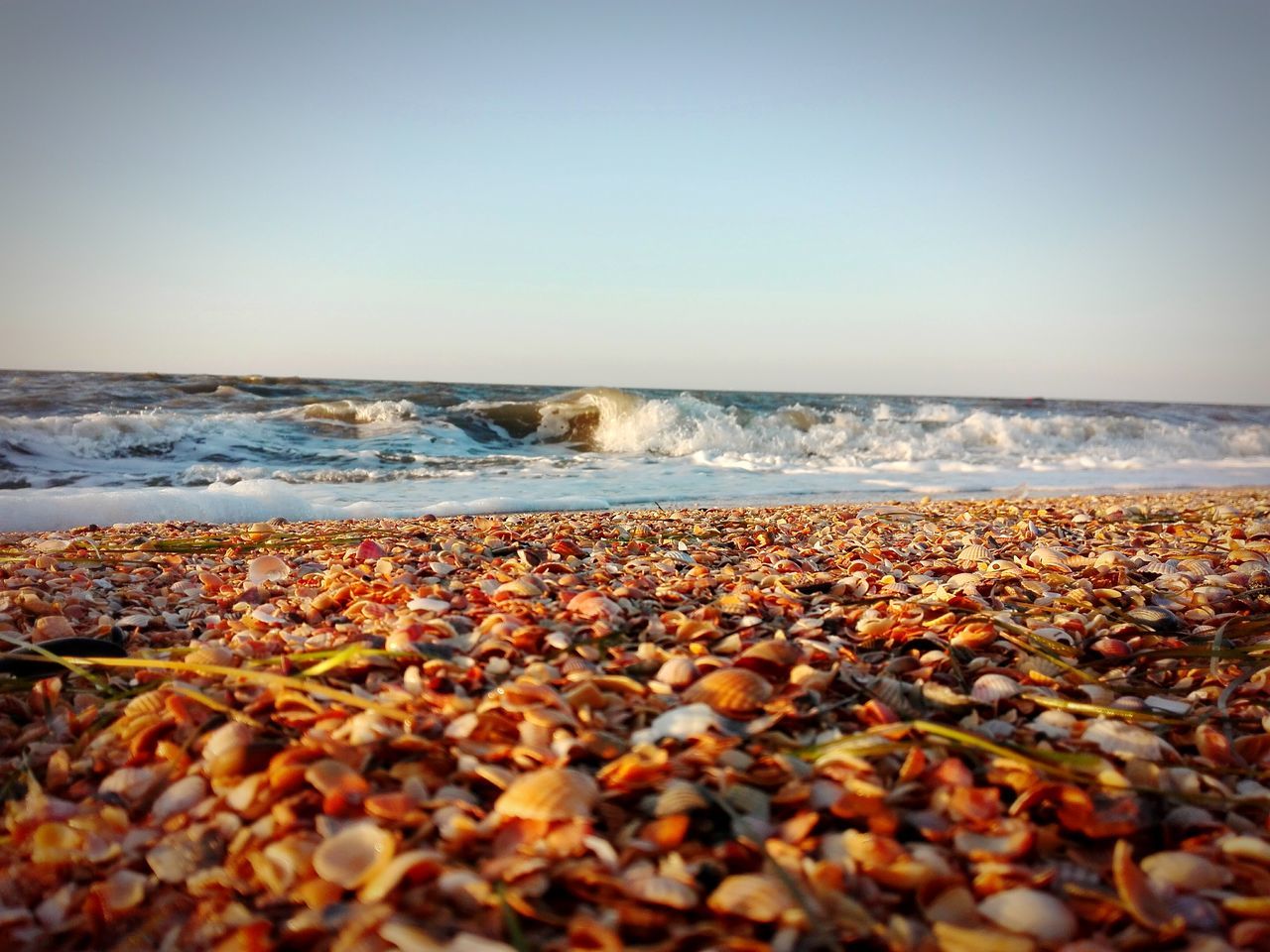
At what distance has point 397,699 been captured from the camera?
5.05 ft

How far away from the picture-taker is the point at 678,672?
164cm

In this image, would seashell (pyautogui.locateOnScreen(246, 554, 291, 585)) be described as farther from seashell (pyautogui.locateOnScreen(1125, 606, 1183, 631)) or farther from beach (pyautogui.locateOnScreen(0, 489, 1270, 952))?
seashell (pyautogui.locateOnScreen(1125, 606, 1183, 631))

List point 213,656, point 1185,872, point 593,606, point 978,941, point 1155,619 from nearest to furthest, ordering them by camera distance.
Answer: point 978,941 → point 1185,872 → point 213,656 → point 593,606 → point 1155,619

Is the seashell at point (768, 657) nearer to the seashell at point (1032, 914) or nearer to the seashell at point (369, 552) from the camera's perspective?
the seashell at point (1032, 914)

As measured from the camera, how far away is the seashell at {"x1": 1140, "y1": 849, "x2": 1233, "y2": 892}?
3.61 feet

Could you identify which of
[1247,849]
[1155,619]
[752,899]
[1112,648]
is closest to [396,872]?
[752,899]

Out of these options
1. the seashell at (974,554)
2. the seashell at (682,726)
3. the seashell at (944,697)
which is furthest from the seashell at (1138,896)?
the seashell at (974,554)

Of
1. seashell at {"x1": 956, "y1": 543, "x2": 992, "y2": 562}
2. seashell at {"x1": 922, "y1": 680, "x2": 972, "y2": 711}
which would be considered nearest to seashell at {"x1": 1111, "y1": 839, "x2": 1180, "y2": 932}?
seashell at {"x1": 922, "y1": 680, "x2": 972, "y2": 711}

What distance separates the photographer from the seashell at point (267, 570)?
3064 millimetres

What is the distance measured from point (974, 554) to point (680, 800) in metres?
2.71

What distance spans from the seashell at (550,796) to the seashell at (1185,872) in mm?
816

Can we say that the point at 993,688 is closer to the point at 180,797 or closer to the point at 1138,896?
the point at 1138,896

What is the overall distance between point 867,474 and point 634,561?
9.38 metres

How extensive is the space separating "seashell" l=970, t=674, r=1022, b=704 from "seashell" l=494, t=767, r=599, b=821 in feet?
2.99
